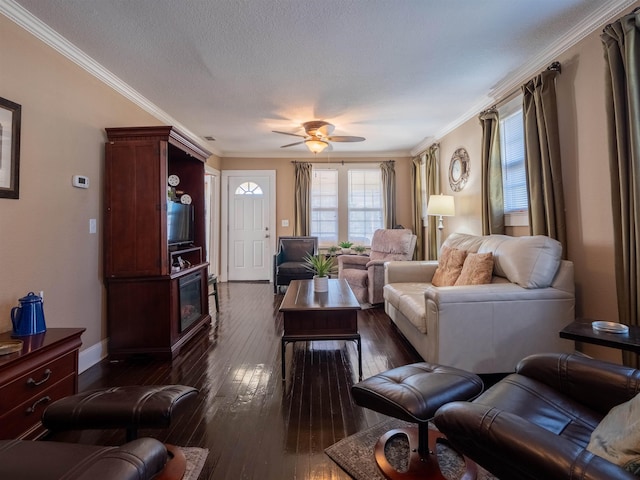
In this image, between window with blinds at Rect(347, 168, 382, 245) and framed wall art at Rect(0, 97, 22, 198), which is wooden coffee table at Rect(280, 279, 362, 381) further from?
window with blinds at Rect(347, 168, 382, 245)

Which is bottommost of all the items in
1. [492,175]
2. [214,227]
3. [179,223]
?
[179,223]

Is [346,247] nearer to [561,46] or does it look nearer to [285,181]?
[285,181]

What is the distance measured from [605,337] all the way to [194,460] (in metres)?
2.12

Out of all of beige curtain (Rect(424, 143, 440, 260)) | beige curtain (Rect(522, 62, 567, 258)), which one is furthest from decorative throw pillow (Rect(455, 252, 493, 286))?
beige curtain (Rect(424, 143, 440, 260))

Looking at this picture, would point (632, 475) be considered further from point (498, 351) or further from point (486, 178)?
point (486, 178)

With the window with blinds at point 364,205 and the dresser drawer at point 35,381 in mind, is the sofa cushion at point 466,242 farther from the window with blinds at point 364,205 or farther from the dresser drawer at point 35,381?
the dresser drawer at point 35,381

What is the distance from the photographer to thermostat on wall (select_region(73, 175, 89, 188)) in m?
2.46

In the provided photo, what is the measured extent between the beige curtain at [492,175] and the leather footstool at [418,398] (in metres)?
2.35

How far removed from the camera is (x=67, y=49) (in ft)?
7.81

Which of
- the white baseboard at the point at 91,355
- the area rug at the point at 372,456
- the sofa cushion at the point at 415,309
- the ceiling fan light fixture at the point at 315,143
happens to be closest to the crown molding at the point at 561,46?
the ceiling fan light fixture at the point at 315,143

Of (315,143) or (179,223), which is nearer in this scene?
(179,223)

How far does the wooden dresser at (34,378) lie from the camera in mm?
1491

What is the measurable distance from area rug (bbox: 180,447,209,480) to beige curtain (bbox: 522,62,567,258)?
9.57 ft

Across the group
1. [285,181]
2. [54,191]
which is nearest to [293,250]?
[285,181]
